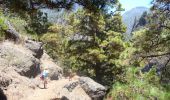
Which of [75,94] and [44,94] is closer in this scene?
[44,94]

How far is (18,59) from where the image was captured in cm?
2492

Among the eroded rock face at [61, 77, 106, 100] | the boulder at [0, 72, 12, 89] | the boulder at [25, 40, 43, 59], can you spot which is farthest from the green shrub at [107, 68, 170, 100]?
the boulder at [25, 40, 43, 59]

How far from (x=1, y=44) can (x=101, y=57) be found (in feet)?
27.4

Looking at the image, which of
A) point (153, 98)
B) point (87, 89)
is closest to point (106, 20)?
point (87, 89)

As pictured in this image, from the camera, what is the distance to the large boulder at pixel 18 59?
23.8 metres

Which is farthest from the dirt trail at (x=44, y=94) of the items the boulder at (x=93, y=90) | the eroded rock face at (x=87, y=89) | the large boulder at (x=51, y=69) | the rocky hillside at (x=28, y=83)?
the large boulder at (x=51, y=69)

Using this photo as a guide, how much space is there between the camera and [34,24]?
12.6m

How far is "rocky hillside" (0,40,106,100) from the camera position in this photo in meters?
20.5

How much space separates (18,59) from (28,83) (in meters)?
2.50

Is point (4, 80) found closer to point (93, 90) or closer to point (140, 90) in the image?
point (93, 90)

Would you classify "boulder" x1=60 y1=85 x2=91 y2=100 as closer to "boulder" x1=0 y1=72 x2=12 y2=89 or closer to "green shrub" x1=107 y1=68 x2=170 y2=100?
"boulder" x1=0 y1=72 x2=12 y2=89

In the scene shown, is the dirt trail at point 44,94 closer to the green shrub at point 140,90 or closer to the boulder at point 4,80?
the boulder at point 4,80

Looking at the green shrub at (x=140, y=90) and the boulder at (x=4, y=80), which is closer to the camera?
the green shrub at (x=140, y=90)

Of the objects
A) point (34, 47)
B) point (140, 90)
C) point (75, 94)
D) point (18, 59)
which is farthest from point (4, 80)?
point (140, 90)
